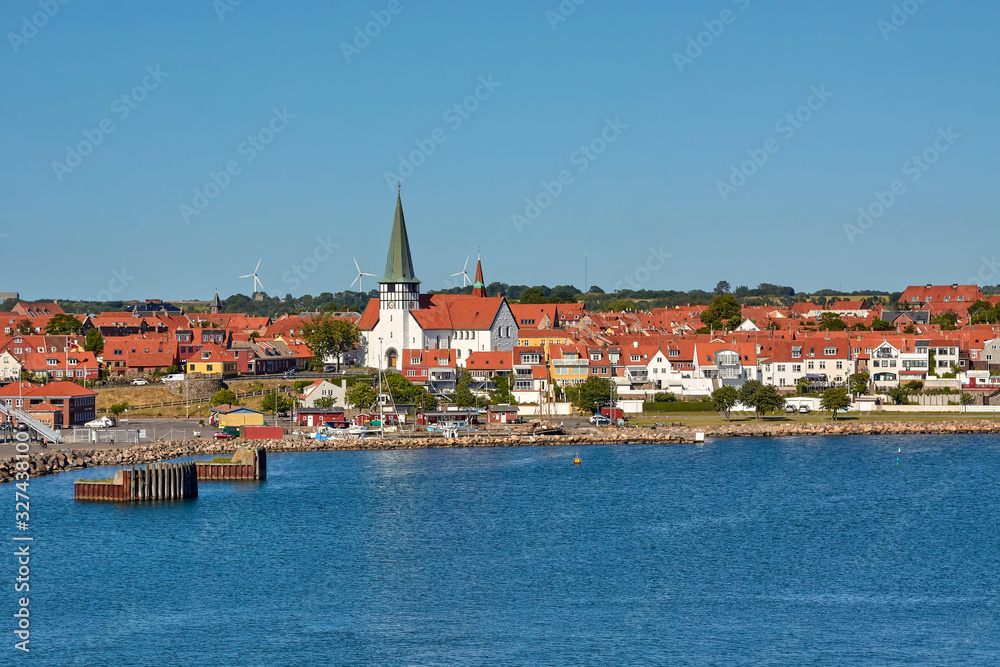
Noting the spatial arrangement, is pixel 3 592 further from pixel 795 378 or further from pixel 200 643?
pixel 795 378

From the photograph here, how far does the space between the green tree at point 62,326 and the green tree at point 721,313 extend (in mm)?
47427

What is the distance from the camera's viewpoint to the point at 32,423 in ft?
178

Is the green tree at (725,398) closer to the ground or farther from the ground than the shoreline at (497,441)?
farther from the ground

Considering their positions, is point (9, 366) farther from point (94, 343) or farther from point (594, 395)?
point (594, 395)

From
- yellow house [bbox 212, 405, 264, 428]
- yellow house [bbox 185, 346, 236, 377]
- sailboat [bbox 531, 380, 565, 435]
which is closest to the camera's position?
yellow house [bbox 212, 405, 264, 428]

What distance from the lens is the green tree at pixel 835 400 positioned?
64062mm

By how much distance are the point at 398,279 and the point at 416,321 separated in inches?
109

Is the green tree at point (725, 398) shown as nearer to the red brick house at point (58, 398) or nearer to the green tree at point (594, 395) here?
the green tree at point (594, 395)

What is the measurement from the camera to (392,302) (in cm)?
7588

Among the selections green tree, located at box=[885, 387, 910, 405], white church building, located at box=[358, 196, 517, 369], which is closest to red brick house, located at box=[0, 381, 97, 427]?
white church building, located at box=[358, 196, 517, 369]

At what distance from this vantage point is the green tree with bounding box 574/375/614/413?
6550 centimetres

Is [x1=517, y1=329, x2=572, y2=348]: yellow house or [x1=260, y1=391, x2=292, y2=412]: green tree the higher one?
[x1=517, y1=329, x2=572, y2=348]: yellow house

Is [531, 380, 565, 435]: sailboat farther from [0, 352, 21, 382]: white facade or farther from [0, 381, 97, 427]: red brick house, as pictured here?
[0, 352, 21, 382]: white facade

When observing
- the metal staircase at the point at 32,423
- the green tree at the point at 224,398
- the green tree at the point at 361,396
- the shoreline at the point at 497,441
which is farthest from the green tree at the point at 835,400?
the metal staircase at the point at 32,423
